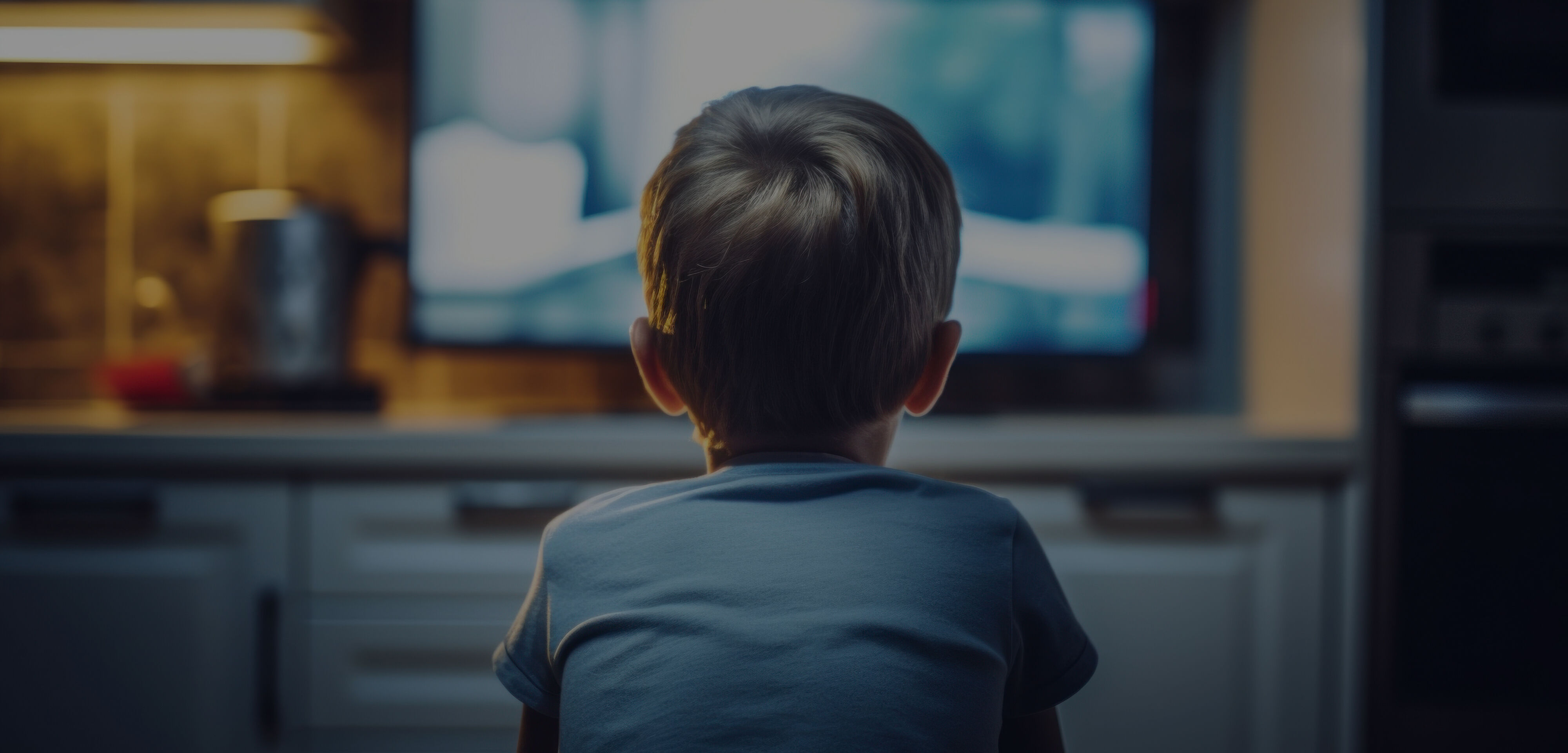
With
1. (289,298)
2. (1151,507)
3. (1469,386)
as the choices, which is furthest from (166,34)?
(1469,386)

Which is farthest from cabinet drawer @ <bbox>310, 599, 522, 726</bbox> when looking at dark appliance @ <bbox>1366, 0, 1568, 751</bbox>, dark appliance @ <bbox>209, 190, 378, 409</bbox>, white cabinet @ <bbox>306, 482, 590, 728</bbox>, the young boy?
dark appliance @ <bbox>1366, 0, 1568, 751</bbox>

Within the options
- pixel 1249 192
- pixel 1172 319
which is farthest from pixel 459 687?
pixel 1249 192

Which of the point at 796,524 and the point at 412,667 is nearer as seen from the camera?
the point at 796,524

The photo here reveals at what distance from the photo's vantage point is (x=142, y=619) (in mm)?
1186

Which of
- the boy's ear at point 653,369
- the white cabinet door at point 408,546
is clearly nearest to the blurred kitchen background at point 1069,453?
the white cabinet door at point 408,546

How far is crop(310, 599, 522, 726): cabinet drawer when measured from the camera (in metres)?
1.18

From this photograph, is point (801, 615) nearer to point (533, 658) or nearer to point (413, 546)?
point (533, 658)

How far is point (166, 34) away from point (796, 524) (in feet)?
5.10

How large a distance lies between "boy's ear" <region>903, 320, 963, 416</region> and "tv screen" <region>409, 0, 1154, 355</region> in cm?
88

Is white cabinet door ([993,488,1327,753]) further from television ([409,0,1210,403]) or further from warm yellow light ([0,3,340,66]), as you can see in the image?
warm yellow light ([0,3,340,66])

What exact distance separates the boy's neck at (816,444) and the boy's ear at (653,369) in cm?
4

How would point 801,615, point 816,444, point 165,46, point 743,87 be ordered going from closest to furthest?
1. point 801,615
2. point 816,444
3. point 743,87
4. point 165,46

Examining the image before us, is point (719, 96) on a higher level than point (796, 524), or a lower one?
higher

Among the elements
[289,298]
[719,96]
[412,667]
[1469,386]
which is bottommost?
[412,667]
